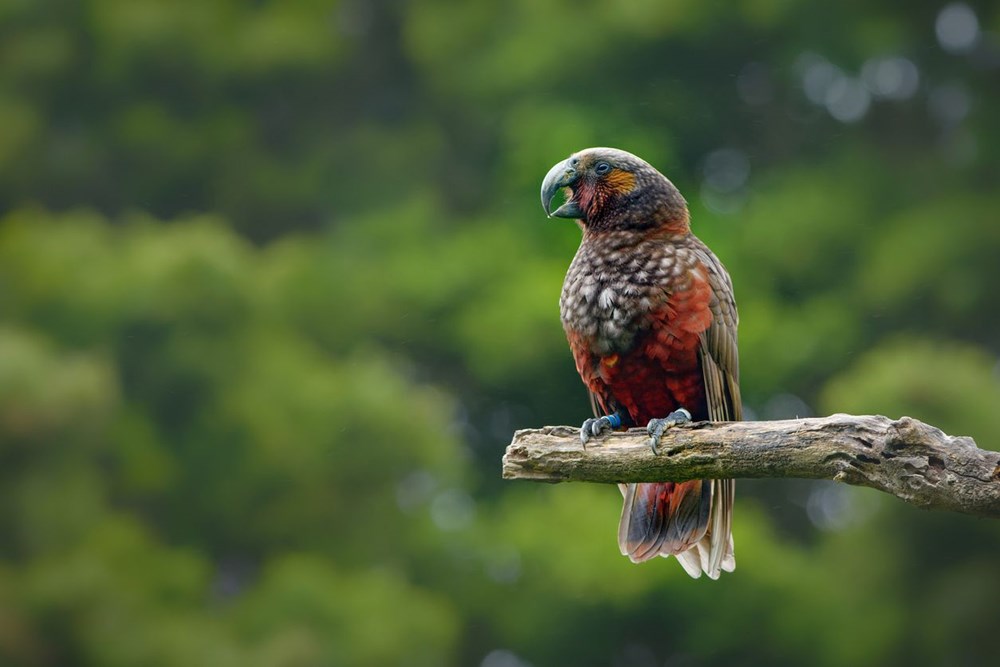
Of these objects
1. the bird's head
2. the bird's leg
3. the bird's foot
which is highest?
the bird's head

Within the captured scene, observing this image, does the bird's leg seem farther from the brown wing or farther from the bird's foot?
the brown wing

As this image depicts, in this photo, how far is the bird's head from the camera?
4.73m

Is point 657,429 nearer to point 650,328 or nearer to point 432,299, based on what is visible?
point 650,328

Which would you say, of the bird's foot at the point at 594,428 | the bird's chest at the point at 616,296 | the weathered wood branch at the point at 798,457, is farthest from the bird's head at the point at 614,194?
the weathered wood branch at the point at 798,457

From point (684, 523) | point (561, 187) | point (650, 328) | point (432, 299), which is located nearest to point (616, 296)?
point (650, 328)

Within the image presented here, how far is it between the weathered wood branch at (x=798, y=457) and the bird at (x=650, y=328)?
34cm

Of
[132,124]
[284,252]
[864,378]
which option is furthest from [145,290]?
[864,378]

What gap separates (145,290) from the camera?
9680mm

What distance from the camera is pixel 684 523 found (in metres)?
4.64

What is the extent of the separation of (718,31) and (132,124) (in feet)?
17.2

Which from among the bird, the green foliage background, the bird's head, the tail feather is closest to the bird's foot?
the bird

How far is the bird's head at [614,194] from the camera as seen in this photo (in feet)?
15.5

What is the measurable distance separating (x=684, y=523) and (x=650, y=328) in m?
0.72

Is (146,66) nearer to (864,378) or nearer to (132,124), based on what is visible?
(132,124)
